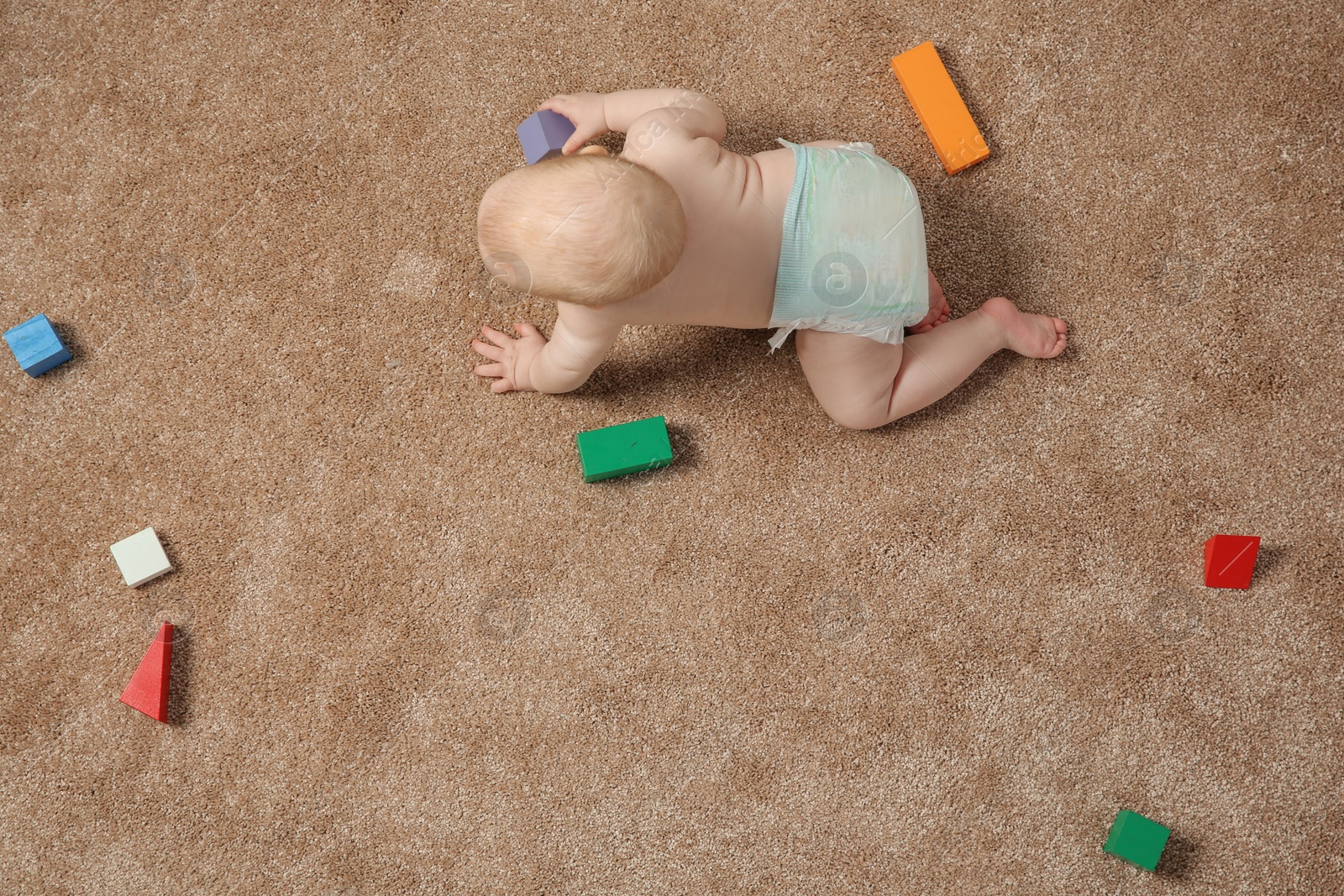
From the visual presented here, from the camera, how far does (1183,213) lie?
1021 mm

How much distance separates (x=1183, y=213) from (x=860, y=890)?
33.6 inches

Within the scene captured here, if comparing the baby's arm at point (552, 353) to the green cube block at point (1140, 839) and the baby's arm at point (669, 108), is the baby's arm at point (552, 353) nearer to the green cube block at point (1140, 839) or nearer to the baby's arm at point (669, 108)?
the baby's arm at point (669, 108)

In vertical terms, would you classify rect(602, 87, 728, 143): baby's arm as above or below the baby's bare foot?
above

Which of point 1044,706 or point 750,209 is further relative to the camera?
point 1044,706

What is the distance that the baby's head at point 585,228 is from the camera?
692 millimetres

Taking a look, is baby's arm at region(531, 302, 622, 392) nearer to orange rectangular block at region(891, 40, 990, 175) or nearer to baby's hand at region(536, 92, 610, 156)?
baby's hand at region(536, 92, 610, 156)

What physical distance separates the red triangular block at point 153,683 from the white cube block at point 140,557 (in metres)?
0.06

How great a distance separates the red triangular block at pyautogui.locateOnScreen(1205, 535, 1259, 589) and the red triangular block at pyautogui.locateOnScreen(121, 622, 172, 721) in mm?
1146

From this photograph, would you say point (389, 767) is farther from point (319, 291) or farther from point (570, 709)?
point (319, 291)

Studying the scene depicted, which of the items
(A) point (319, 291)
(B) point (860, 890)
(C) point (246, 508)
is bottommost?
(B) point (860, 890)

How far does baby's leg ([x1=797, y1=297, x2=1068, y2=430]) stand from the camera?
3.05ft

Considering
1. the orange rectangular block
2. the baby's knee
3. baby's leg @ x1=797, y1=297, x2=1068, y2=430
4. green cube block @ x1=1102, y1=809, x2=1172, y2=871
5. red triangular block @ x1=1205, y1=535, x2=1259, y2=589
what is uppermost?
the orange rectangular block

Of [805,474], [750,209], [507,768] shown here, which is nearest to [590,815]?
[507,768]

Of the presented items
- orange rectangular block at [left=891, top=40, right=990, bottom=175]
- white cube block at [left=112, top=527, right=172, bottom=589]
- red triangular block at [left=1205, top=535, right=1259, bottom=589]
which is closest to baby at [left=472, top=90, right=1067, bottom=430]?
orange rectangular block at [left=891, top=40, right=990, bottom=175]
